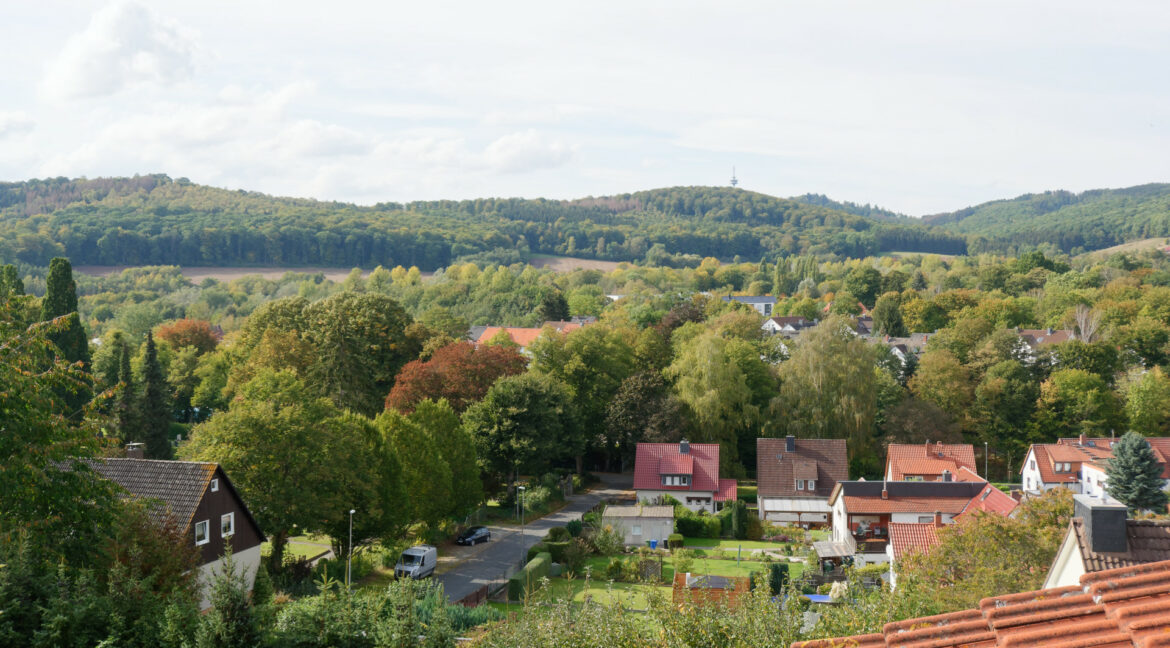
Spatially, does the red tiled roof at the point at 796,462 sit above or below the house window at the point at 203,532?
below

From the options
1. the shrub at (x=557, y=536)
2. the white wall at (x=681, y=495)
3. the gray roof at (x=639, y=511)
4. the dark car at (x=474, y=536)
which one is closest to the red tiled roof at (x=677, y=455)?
the white wall at (x=681, y=495)

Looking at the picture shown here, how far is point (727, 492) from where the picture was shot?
4900cm

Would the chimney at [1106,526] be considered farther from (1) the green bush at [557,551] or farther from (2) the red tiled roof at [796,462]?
(2) the red tiled roof at [796,462]

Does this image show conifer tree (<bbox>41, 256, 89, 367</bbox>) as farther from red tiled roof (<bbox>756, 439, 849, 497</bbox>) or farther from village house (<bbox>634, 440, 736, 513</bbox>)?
red tiled roof (<bbox>756, 439, 849, 497</bbox>)

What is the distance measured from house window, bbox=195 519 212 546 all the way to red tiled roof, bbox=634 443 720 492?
1075 inches

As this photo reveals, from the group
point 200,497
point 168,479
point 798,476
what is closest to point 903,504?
point 798,476

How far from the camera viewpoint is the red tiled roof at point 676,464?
4875cm

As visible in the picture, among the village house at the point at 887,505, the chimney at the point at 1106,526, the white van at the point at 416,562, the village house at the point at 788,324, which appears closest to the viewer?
the chimney at the point at 1106,526

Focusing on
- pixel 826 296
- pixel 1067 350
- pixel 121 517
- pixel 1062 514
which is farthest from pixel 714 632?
pixel 826 296

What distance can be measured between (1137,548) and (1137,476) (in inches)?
1491

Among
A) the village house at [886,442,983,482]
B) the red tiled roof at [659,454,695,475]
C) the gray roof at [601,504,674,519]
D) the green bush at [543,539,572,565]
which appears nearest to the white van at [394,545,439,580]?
the green bush at [543,539,572,565]

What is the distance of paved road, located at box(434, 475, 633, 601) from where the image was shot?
33.1 meters

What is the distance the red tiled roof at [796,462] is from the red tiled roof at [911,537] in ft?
50.9

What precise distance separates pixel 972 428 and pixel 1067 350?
11332 mm
